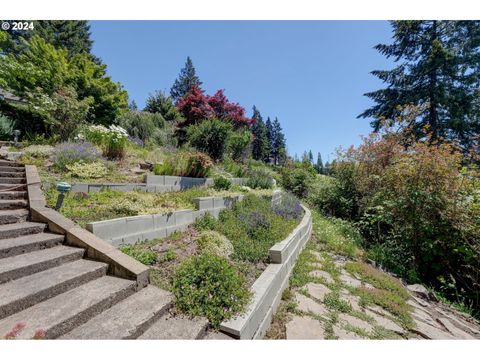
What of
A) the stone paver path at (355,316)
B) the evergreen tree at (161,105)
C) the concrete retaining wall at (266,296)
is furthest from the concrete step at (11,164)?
the evergreen tree at (161,105)

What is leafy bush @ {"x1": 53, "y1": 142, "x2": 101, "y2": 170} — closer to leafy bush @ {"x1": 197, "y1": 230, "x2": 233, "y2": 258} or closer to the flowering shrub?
the flowering shrub

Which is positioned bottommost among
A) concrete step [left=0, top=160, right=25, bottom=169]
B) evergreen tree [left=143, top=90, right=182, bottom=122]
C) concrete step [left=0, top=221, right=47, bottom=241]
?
concrete step [left=0, top=221, right=47, bottom=241]

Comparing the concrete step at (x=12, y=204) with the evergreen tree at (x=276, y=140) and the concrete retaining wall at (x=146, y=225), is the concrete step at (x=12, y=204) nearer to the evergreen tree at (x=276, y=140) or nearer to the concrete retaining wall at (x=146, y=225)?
the concrete retaining wall at (x=146, y=225)

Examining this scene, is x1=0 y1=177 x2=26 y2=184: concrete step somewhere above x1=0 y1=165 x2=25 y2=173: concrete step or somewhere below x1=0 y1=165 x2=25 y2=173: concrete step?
below

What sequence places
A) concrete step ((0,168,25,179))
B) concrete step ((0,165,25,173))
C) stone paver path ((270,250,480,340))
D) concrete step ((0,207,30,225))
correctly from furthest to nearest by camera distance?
concrete step ((0,165,25,173)) < concrete step ((0,168,25,179)) < concrete step ((0,207,30,225)) < stone paver path ((270,250,480,340))

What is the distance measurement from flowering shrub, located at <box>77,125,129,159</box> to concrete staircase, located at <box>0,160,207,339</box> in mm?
3818

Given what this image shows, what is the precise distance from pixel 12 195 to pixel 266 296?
14.1 ft

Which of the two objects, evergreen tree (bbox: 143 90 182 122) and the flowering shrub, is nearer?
the flowering shrub

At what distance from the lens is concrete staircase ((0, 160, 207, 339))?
171cm

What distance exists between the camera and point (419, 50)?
534 inches

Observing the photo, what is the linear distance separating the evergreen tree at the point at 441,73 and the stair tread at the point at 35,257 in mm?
14439

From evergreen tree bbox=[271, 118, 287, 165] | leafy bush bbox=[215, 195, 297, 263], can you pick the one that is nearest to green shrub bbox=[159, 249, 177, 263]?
leafy bush bbox=[215, 195, 297, 263]

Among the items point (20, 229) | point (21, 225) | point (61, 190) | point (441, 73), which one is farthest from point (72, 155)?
point (441, 73)

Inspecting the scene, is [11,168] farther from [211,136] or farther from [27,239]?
[211,136]
